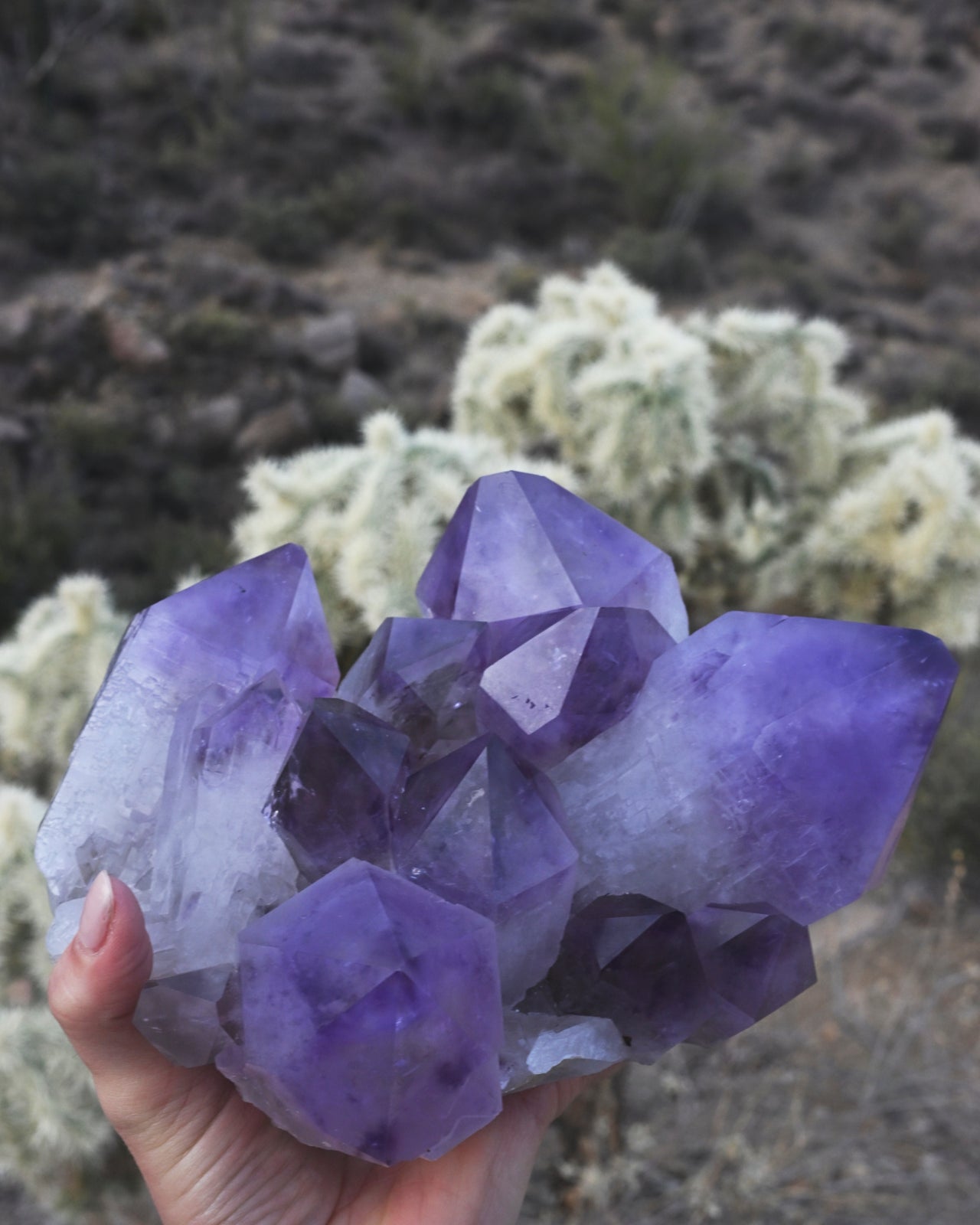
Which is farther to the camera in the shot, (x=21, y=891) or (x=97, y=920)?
(x=21, y=891)

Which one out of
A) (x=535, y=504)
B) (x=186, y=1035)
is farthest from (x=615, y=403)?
(x=186, y=1035)

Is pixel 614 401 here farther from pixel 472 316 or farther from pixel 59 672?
pixel 472 316

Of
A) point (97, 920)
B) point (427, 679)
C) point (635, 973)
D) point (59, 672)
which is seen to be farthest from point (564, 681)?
point (59, 672)

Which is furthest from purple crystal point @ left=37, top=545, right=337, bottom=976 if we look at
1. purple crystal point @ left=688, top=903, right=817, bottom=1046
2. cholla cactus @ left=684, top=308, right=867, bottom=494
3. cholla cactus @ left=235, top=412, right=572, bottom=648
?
cholla cactus @ left=684, top=308, right=867, bottom=494

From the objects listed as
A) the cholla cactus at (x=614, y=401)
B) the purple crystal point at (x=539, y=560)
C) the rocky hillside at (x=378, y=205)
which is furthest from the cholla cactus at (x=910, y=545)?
the rocky hillside at (x=378, y=205)

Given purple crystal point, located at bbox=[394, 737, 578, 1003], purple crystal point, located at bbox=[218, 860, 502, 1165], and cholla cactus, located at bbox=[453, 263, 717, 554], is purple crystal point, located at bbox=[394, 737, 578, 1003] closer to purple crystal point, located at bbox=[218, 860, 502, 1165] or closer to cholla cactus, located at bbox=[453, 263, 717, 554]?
purple crystal point, located at bbox=[218, 860, 502, 1165]

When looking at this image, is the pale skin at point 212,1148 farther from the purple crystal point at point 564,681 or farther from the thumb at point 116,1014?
the purple crystal point at point 564,681
